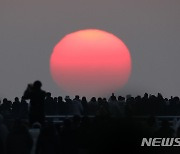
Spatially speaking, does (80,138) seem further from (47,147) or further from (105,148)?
(105,148)

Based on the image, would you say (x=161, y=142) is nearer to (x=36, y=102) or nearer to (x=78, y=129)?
(x=78, y=129)

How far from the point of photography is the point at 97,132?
30.3 m

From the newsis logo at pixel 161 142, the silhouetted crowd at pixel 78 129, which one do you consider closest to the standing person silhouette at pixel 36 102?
the silhouetted crowd at pixel 78 129

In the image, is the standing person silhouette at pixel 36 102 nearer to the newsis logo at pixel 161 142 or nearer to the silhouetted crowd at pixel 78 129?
the silhouetted crowd at pixel 78 129

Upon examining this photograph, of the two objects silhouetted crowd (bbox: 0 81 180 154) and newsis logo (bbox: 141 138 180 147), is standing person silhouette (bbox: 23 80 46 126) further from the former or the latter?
newsis logo (bbox: 141 138 180 147)

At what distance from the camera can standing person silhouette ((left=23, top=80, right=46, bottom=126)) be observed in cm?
3681

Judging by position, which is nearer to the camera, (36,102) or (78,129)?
(78,129)

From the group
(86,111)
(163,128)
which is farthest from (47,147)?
(86,111)

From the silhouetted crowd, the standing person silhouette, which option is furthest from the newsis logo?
the standing person silhouette

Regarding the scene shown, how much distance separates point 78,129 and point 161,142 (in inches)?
134

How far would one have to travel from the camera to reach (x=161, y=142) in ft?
102

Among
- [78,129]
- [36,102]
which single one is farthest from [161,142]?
[36,102]

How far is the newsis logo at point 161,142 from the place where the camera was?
94.9 feet

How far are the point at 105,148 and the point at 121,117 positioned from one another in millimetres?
736
